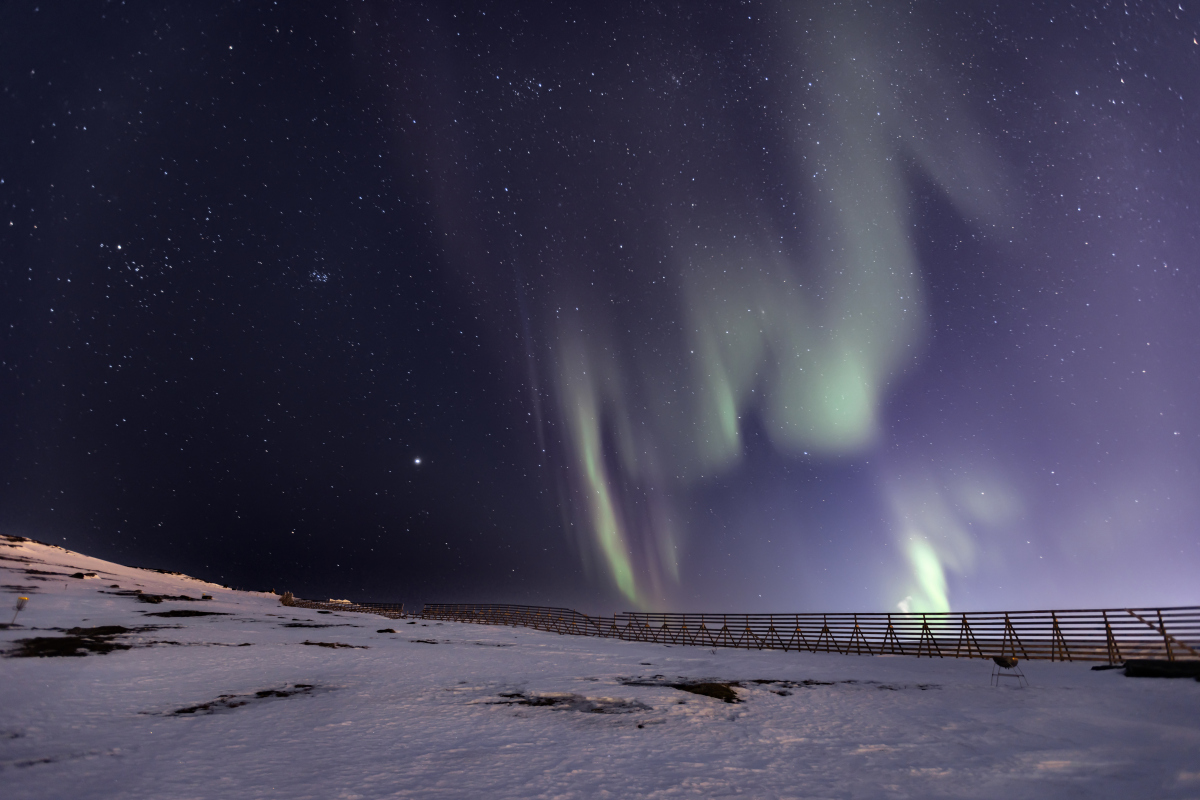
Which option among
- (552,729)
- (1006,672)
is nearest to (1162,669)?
(1006,672)

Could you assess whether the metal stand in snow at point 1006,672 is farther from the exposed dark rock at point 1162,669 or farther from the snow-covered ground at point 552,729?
the exposed dark rock at point 1162,669

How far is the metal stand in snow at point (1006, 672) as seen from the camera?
12211mm

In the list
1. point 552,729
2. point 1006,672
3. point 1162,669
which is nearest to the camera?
point 552,729

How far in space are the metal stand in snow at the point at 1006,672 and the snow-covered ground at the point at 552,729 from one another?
1.15ft

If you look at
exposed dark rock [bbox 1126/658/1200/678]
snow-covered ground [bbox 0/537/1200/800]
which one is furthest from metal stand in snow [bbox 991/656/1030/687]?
exposed dark rock [bbox 1126/658/1200/678]

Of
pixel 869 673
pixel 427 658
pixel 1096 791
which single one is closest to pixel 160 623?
pixel 427 658

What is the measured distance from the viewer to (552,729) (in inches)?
338

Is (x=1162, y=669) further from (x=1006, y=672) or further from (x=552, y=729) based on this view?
(x=552, y=729)

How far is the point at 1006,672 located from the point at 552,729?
13124mm

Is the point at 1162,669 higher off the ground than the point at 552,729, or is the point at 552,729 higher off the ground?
the point at 1162,669

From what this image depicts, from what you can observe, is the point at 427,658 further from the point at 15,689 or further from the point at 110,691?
the point at 15,689

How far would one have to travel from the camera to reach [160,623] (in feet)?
62.5

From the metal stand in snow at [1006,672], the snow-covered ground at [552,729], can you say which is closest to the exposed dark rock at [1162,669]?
the snow-covered ground at [552,729]

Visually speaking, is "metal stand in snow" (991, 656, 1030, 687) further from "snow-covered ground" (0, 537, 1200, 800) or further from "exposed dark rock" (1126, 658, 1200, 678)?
"exposed dark rock" (1126, 658, 1200, 678)
